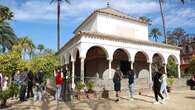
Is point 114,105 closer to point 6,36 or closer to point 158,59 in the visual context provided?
Answer: point 158,59

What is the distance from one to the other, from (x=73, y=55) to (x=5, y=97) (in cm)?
1003

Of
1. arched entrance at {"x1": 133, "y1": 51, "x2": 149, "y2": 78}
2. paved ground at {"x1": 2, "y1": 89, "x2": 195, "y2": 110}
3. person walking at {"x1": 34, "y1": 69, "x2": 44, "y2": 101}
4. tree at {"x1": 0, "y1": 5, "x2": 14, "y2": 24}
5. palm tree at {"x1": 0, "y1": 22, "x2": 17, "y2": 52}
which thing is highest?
tree at {"x1": 0, "y1": 5, "x2": 14, "y2": 24}

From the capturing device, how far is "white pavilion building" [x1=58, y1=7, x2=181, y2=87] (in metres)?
23.9

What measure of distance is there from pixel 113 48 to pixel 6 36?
21270 mm

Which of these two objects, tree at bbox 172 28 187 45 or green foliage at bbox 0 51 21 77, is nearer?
green foliage at bbox 0 51 21 77

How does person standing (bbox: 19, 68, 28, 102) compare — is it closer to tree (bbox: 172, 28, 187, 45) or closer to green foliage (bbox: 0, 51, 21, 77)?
green foliage (bbox: 0, 51, 21, 77)

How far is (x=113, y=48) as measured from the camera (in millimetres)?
23953

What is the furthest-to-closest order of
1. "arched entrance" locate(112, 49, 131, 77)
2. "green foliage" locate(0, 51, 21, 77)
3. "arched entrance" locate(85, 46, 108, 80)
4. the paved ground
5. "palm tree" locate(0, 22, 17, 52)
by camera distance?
"palm tree" locate(0, 22, 17, 52) < "arched entrance" locate(112, 49, 131, 77) < "arched entrance" locate(85, 46, 108, 80) < "green foliage" locate(0, 51, 21, 77) < the paved ground

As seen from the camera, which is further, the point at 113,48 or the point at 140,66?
the point at 140,66

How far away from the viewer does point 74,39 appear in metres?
23.5

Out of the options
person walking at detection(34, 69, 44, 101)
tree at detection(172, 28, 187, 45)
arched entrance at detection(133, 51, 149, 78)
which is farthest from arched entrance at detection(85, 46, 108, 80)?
tree at detection(172, 28, 187, 45)

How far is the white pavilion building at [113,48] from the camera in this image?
23.9 meters

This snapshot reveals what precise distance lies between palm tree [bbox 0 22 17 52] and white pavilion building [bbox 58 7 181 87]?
1253cm

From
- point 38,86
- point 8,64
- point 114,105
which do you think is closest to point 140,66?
point 8,64
